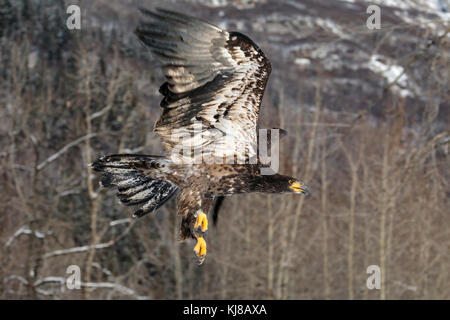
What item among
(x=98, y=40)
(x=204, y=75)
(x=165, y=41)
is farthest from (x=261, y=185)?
(x=98, y=40)

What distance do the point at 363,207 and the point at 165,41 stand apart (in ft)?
58.6

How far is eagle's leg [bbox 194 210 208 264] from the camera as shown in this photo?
11.9 ft

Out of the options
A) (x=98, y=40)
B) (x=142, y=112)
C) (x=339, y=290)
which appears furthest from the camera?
(x=339, y=290)

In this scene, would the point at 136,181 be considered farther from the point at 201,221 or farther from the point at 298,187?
the point at 298,187

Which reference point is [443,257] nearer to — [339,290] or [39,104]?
[339,290]

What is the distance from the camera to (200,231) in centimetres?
385

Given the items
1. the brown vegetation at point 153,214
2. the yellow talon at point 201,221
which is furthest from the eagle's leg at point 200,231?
the brown vegetation at point 153,214

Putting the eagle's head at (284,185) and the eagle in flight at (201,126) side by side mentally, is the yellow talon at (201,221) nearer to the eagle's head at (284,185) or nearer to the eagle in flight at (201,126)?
the eagle in flight at (201,126)

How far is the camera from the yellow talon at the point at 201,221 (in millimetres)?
3857

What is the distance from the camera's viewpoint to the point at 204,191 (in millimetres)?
4121

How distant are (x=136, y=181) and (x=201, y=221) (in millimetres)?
851

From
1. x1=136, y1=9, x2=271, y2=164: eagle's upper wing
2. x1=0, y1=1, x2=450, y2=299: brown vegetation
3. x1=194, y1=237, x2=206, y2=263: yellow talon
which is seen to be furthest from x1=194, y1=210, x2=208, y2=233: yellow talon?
x1=0, y1=1, x2=450, y2=299: brown vegetation

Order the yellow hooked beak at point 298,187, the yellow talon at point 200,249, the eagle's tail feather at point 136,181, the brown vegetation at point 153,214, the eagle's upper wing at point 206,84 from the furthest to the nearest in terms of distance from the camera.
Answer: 1. the brown vegetation at point 153,214
2. the eagle's tail feather at point 136,181
3. the yellow hooked beak at point 298,187
4. the eagle's upper wing at point 206,84
5. the yellow talon at point 200,249

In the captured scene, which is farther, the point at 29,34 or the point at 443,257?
the point at 29,34
